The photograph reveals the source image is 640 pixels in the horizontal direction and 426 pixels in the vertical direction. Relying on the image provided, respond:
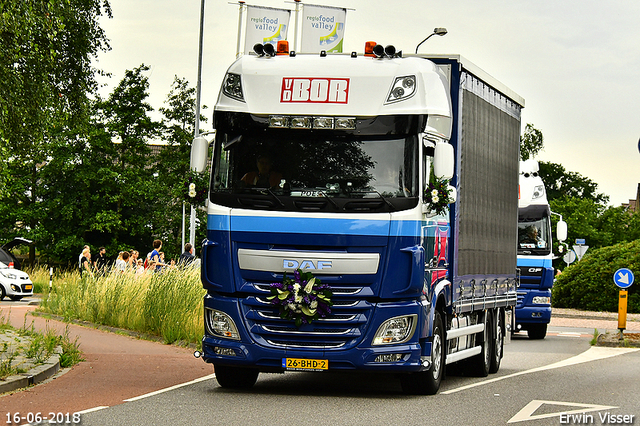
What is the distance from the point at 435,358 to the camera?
456 inches

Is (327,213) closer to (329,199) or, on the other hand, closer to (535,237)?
(329,199)

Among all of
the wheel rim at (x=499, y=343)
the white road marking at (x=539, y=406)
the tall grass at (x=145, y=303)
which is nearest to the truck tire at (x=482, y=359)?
the wheel rim at (x=499, y=343)

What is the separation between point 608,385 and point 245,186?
18.9 ft

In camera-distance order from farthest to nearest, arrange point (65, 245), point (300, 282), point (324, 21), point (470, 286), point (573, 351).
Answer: point (65, 245)
point (324, 21)
point (573, 351)
point (470, 286)
point (300, 282)

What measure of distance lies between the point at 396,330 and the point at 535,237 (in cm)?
1294

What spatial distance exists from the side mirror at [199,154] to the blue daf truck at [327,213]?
45 mm

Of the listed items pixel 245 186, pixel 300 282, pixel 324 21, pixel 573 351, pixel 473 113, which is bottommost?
pixel 573 351

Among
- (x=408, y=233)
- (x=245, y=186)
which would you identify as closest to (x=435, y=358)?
(x=408, y=233)

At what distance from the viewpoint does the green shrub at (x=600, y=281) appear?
35.3 meters

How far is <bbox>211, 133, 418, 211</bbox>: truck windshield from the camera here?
1067cm

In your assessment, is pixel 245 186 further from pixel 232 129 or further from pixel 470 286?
pixel 470 286

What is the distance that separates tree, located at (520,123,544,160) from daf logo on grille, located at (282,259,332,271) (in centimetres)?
8789

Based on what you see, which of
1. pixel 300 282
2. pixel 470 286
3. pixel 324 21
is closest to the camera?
pixel 300 282

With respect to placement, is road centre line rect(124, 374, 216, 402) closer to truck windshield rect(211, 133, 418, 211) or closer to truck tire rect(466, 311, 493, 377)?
truck windshield rect(211, 133, 418, 211)
